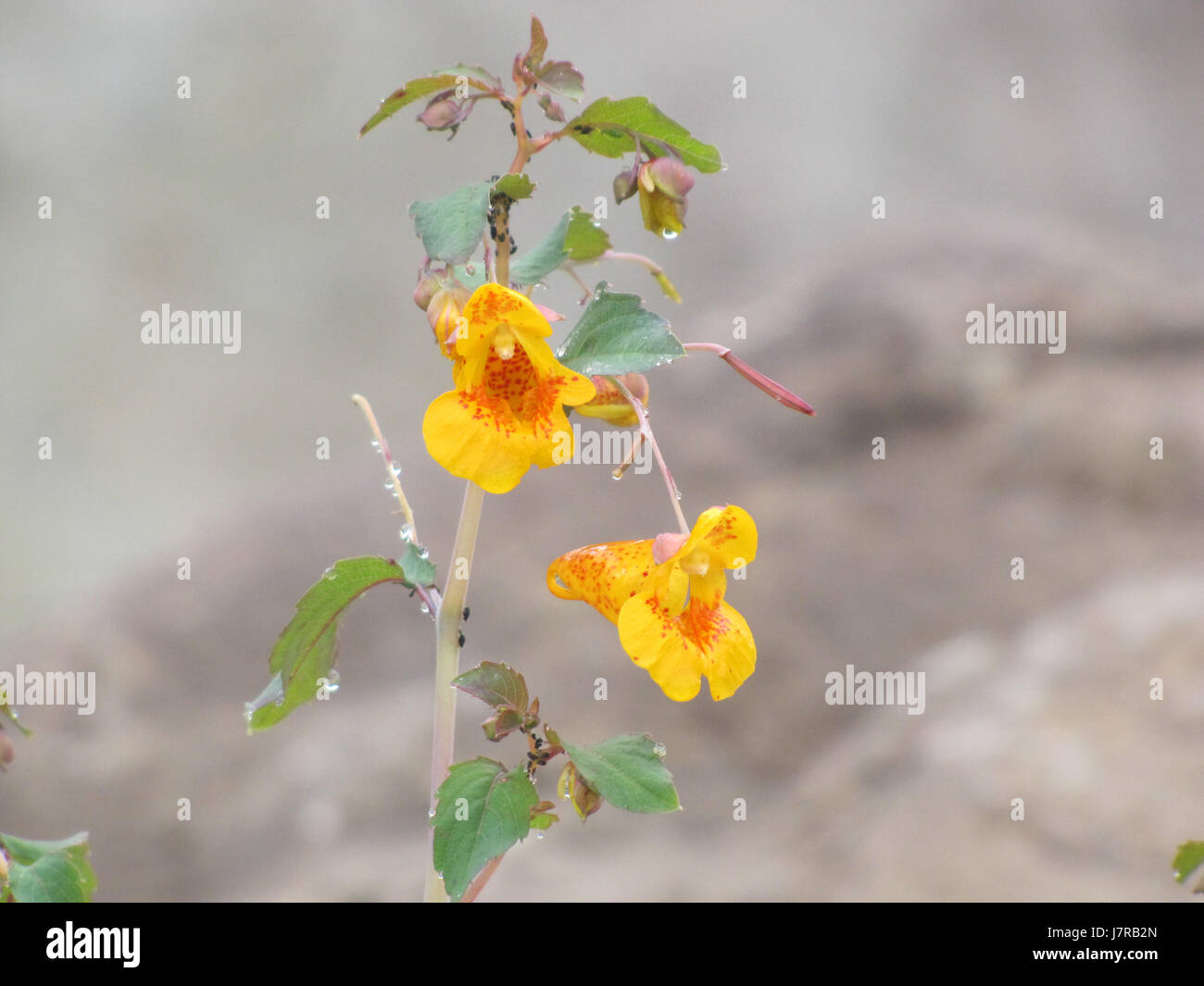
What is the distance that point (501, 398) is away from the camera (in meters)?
0.40

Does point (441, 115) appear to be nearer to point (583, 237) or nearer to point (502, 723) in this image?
point (583, 237)

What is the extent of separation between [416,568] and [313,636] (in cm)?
7

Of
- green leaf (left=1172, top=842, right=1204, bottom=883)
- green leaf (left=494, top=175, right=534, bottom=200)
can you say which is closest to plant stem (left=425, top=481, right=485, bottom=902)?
green leaf (left=494, top=175, right=534, bottom=200)

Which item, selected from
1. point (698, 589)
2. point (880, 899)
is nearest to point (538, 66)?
point (698, 589)

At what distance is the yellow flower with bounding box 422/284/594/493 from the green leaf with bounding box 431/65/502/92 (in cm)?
10

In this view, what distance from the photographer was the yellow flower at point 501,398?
1.23 ft

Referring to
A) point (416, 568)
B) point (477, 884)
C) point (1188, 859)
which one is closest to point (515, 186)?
point (416, 568)

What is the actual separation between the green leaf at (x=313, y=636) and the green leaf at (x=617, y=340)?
0.37 feet

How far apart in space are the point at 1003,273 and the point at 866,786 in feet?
3.63

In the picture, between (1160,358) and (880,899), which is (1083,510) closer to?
(1160,358)

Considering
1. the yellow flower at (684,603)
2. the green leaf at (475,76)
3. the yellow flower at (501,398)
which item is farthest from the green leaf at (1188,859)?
the green leaf at (475,76)

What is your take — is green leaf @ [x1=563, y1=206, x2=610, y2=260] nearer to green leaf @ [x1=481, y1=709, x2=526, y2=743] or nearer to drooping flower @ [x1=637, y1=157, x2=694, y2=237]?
drooping flower @ [x1=637, y1=157, x2=694, y2=237]

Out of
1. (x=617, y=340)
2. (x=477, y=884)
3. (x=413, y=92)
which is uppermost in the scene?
(x=413, y=92)

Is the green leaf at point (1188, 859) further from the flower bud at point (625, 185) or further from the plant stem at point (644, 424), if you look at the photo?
the flower bud at point (625, 185)
